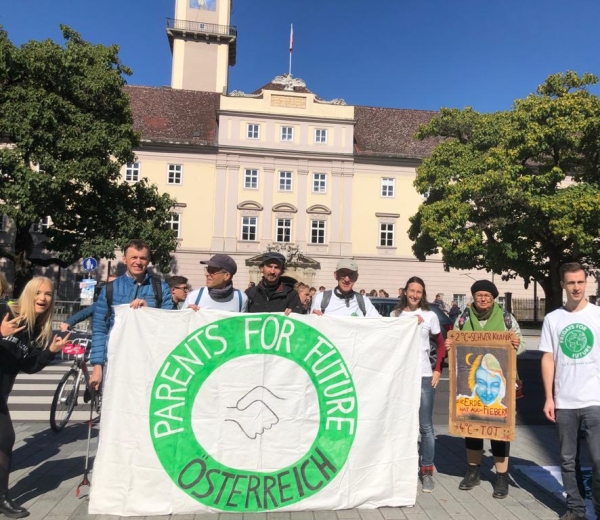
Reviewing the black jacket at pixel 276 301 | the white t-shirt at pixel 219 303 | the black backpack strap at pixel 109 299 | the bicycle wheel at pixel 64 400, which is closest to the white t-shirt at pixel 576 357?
the black jacket at pixel 276 301

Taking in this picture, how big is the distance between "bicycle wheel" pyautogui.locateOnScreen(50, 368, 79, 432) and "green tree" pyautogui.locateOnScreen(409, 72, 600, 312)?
54.1 feet

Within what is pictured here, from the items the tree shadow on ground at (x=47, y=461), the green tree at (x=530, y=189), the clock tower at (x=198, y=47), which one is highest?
the clock tower at (x=198, y=47)

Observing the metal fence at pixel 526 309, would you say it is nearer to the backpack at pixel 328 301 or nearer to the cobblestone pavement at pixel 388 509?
the cobblestone pavement at pixel 388 509

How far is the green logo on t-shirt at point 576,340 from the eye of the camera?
14.3ft

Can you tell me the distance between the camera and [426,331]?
5379 mm

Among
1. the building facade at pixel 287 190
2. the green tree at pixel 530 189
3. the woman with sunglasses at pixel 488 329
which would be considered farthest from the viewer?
the building facade at pixel 287 190

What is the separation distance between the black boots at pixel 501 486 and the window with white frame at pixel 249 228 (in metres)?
33.9

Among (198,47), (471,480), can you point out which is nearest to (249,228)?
(198,47)

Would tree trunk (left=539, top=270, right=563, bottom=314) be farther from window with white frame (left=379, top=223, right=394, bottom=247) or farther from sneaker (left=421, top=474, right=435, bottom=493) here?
sneaker (left=421, top=474, right=435, bottom=493)

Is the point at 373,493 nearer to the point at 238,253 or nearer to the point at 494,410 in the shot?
the point at 494,410

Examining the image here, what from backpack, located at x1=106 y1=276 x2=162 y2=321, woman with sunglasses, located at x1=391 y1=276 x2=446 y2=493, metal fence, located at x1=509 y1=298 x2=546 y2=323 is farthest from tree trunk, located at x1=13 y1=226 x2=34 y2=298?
metal fence, located at x1=509 y1=298 x2=546 y2=323

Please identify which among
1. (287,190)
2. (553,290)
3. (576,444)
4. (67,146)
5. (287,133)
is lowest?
(576,444)

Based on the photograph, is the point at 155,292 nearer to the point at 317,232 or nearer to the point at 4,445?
the point at 4,445

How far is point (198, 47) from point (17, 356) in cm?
4893
